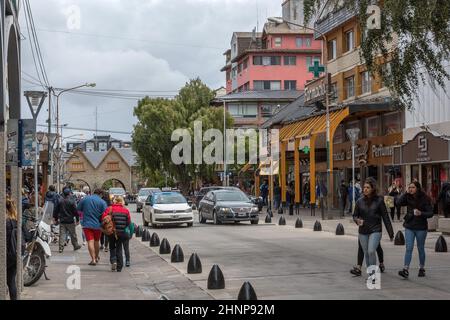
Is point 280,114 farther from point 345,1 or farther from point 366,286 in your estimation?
point 366,286

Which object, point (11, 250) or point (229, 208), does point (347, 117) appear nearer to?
point (229, 208)

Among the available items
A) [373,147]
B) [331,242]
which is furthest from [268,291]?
[373,147]

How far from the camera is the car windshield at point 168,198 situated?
30.2 metres

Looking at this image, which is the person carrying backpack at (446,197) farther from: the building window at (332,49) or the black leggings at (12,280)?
the building window at (332,49)

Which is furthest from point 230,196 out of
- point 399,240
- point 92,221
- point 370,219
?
point 370,219

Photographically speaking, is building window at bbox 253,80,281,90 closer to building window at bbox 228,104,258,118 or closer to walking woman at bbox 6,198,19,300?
building window at bbox 228,104,258,118

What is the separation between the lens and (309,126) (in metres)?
39.4

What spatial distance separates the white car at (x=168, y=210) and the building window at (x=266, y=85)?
56.4 meters

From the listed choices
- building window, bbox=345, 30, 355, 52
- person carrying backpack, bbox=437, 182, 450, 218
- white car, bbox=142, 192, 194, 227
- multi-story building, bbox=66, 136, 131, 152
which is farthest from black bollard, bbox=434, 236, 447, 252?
multi-story building, bbox=66, 136, 131, 152

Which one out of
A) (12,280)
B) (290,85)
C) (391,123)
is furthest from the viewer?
(290,85)

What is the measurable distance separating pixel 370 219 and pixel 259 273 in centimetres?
273

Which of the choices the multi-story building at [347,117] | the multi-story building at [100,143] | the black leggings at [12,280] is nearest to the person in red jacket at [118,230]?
the black leggings at [12,280]

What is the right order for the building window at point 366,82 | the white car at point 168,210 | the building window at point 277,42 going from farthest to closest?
the building window at point 277,42
the building window at point 366,82
the white car at point 168,210

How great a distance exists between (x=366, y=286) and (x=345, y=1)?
20.7 ft
